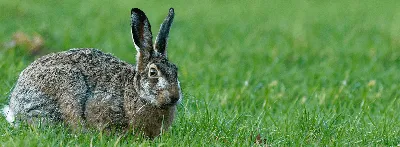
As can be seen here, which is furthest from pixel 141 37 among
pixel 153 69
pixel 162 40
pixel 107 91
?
pixel 107 91

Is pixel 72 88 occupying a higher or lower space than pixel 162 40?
lower

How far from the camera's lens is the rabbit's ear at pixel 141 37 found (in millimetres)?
6289

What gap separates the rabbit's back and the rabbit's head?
0.79ft

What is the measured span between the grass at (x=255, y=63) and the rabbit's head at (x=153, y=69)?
0.32 metres

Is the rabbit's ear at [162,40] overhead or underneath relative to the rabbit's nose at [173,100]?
overhead

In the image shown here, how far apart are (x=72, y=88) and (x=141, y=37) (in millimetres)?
697

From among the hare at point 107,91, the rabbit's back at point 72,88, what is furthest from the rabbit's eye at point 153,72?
the rabbit's back at point 72,88

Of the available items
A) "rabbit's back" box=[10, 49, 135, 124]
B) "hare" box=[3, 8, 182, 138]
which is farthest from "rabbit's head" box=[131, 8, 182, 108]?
"rabbit's back" box=[10, 49, 135, 124]

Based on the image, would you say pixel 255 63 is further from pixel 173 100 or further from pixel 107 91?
pixel 173 100

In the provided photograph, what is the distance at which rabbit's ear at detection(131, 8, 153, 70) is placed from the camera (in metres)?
6.29

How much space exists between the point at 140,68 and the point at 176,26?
6.63 metres

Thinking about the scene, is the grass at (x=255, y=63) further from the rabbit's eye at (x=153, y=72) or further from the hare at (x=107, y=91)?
the rabbit's eye at (x=153, y=72)

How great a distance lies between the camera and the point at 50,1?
14664 mm

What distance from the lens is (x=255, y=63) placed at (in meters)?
10.4
